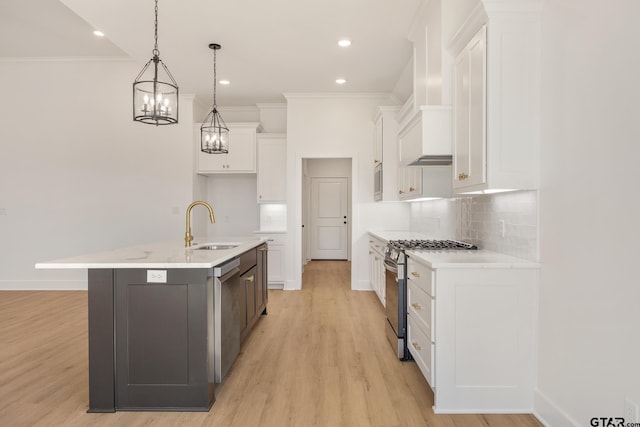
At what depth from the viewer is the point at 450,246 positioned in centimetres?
323

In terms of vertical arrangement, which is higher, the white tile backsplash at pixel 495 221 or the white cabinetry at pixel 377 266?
the white tile backsplash at pixel 495 221

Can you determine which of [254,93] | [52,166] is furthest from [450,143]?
[52,166]

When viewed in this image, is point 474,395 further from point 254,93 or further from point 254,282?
point 254,93

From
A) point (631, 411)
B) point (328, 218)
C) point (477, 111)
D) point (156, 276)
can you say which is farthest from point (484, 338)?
point (328, 218)

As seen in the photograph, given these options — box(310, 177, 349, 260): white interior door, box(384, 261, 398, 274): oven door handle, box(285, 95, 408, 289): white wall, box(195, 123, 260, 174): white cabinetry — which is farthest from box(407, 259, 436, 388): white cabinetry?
box(310, 177, 349, 260): white interior door

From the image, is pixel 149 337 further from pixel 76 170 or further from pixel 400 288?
pixel 76 170

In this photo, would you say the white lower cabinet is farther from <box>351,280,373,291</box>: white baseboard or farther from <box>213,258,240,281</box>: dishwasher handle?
<box>351,280,373,291</box>: white baseboard

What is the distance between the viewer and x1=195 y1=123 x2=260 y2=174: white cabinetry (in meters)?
6.20

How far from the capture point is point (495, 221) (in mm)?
2861

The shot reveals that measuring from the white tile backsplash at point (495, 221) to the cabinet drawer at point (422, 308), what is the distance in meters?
0.67

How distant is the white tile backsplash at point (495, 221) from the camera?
7.87 ft

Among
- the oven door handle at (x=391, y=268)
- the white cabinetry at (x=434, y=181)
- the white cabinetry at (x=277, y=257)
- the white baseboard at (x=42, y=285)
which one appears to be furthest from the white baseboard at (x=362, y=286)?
the white baseboard at (x=42, y=285)

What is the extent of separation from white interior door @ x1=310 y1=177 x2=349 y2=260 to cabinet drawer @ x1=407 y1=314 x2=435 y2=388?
660cm

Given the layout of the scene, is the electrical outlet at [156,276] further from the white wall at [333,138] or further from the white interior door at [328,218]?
the white interior door at [328,218]
